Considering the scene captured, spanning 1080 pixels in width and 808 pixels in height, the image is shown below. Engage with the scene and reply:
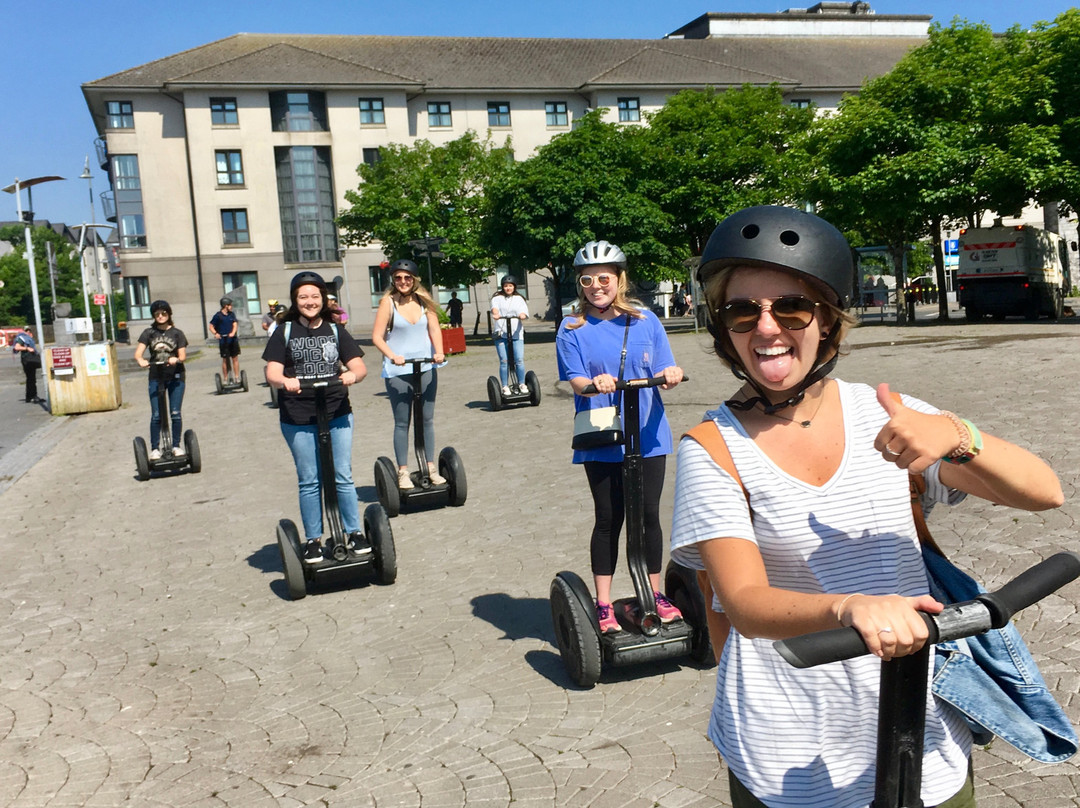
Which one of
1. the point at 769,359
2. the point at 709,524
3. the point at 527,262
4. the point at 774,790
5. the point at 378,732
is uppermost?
the point at 527,262

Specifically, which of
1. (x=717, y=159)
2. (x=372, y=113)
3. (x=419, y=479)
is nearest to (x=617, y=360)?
(x=419, y=479)

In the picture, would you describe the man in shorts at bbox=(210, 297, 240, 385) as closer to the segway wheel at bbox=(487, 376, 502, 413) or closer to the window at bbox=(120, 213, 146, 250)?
the segway wheel at bbox=(487, 376, 502, 413)

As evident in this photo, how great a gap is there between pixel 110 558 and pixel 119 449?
6.97m

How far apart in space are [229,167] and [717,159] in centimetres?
2934

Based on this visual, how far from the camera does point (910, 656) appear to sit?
58.2 inches

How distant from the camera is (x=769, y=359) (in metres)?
Result: 1.84

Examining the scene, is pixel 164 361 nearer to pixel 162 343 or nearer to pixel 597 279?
pixel 162 343

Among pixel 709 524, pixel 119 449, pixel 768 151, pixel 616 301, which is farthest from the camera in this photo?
pixel 768 151

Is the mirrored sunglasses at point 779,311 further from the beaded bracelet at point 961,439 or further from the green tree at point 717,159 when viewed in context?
the green tree at point 717,159

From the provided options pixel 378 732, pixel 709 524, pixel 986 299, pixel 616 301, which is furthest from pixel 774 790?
pixel 986 299

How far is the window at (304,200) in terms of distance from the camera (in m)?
55.3

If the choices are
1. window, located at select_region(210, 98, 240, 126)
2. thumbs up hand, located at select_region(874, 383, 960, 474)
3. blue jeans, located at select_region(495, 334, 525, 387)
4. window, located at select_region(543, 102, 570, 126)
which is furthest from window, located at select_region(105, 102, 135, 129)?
thumbs up hand, located at select_region(874, 383, 960, 474)

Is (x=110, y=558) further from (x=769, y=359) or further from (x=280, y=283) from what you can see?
(x=280, y=283)

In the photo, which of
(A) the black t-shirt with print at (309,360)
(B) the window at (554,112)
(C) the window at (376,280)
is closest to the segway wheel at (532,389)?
(A) the black t-shirt with print at (309,360)
